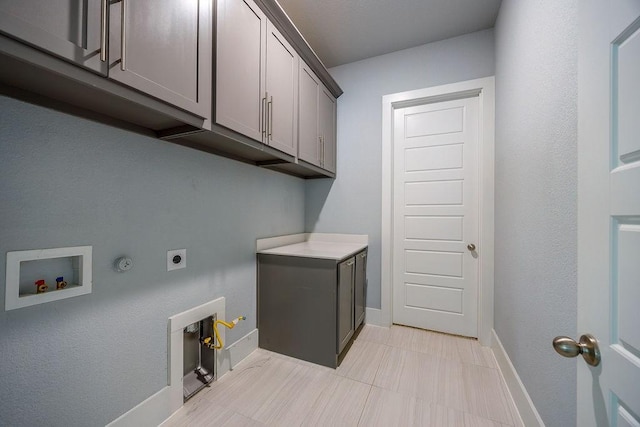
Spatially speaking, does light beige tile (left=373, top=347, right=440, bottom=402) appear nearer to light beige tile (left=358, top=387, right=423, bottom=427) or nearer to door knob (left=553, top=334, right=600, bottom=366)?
light beige tile (left=358, top=387, right=423, bottom=427)

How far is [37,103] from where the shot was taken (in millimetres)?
853

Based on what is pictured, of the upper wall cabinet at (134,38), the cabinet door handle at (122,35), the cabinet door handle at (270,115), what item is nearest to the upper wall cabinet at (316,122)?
the cabinet door handle at (270,115)

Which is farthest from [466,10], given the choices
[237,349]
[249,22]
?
[237,349]

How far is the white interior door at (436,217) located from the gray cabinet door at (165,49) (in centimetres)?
192

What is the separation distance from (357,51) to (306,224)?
6.20ft

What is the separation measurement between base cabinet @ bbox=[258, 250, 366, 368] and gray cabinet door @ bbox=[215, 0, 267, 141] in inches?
39.2

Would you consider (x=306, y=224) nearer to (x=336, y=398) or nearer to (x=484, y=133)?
(x=336, y=398)

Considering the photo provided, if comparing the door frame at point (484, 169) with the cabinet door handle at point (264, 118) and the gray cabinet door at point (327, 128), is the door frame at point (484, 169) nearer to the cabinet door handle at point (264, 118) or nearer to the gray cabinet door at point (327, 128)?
the gray cabinet door at point (327, 128)

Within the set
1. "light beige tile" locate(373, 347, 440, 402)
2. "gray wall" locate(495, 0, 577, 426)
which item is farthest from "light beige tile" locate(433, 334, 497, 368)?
"gray wall" locate(495, 0, 577, 426)

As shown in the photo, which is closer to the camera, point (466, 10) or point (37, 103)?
point (37, 103)

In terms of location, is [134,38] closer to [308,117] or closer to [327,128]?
[308,117]

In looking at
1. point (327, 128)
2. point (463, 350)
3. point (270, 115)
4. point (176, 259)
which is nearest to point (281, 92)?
point (270, 115)

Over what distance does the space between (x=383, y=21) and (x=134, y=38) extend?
194 centimetres

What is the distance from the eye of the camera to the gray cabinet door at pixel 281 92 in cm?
153
